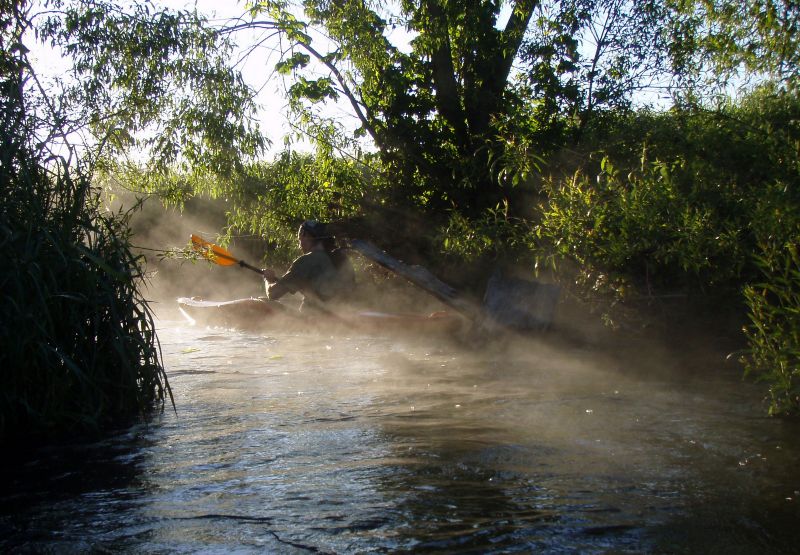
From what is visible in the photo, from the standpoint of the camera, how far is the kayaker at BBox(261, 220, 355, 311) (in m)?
11.7

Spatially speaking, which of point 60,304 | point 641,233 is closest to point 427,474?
point 60,304

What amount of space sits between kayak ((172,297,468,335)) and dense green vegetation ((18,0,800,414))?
102 cm

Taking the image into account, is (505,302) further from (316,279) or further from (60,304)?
(60,304)

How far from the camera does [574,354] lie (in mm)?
9312

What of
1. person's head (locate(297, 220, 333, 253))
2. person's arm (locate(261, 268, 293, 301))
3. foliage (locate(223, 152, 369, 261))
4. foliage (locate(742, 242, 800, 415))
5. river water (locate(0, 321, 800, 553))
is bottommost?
river water (locate(0, 321, 800, 553))

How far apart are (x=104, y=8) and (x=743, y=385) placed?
827 cm

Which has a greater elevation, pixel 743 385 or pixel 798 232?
pixel 798 232

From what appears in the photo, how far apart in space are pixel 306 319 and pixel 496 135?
4.68m

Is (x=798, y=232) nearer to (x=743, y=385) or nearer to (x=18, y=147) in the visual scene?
(x=743, y=385)

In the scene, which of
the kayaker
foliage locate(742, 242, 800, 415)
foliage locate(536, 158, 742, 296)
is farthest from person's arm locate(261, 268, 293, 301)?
foliage locate(742, 242, 800, 415)

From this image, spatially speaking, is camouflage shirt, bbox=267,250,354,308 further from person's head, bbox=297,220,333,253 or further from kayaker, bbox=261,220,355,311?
person's head, bbox=297,220,333,253

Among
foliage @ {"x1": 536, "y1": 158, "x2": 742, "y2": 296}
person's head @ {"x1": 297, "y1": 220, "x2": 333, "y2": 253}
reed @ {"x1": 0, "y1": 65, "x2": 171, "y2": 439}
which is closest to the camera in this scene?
reed @ {"x1": 0, "y1": 65, "x2": 171, "y2": 439}

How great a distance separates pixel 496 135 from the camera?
9.73 metres

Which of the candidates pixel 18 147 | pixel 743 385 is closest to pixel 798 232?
pixel 743 385
